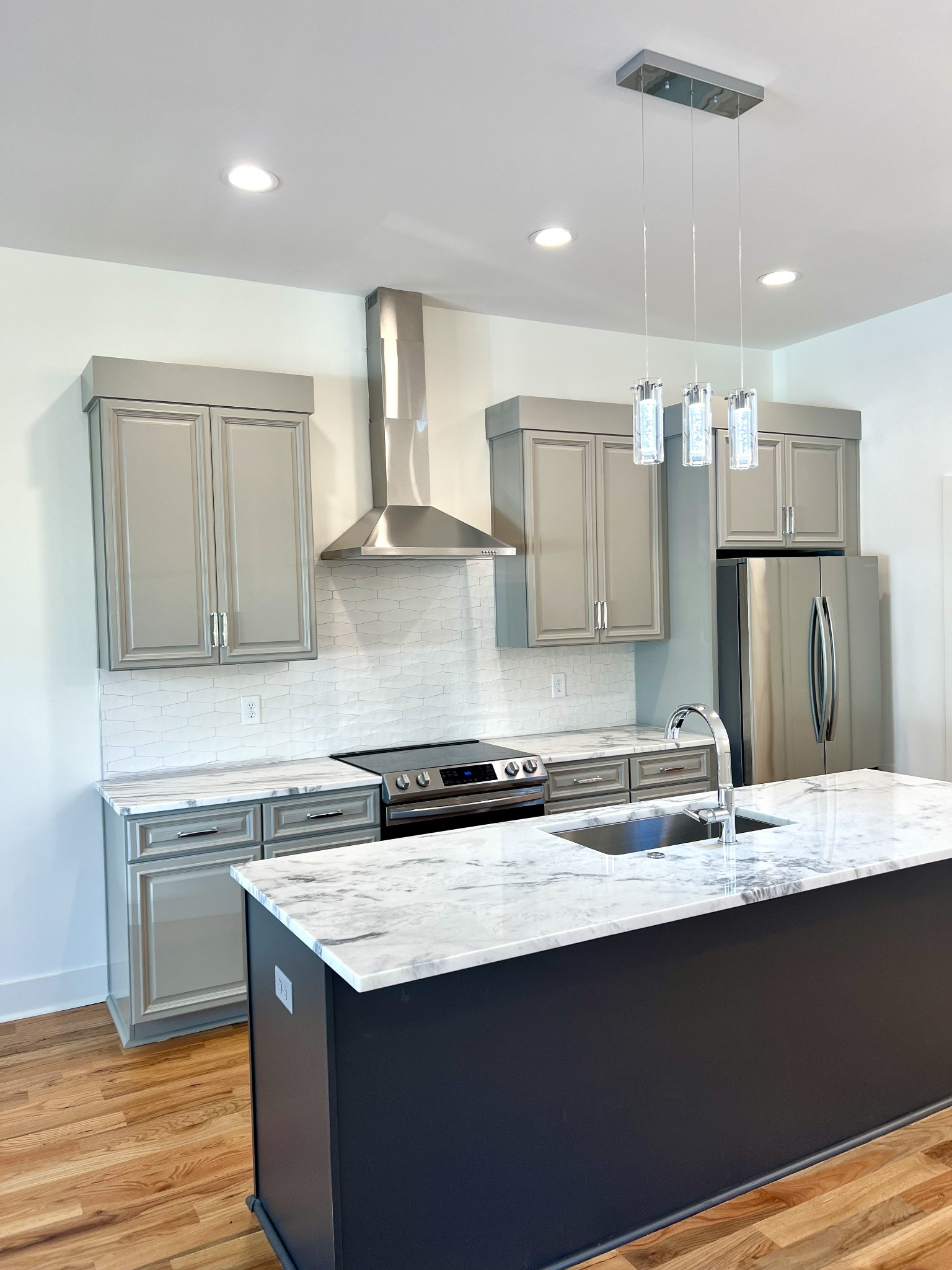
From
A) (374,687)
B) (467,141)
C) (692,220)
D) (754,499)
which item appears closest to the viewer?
(467,141)

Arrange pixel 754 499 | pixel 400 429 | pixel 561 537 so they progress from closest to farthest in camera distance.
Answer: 1. pixel 400 429
2. pixel 561 537
3. pixel 754 499

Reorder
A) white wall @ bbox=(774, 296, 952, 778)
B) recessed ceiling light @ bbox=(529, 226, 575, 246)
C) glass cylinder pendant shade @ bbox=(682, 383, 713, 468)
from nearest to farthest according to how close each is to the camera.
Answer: glass cylinder pendant shade @ bbox=(682, 383, 713, 468)
recessed ceiling light @ bbox=(529, 226, 575, 246)
white wall @ bbox=(774, 296, 952, 778)

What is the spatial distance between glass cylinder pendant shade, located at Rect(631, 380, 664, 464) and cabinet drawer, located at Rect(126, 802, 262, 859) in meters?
2.07

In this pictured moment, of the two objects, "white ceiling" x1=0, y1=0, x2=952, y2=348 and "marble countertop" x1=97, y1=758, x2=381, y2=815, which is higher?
"white ceiling" x1=0, y1=0, x2=952, y2=348

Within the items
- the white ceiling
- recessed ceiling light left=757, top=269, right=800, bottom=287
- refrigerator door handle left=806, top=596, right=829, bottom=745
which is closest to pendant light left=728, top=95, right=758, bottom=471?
the white ceiling

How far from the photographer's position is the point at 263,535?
391cm

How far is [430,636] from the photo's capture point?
463 centimetres

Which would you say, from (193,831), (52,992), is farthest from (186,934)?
(52,992)

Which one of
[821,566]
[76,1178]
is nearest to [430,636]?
[821,566]

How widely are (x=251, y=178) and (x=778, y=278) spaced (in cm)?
246

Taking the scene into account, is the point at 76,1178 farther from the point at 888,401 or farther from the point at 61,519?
the point at 888,401

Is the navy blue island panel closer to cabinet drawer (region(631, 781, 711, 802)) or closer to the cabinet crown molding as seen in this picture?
cabinet drawer (region(631, 781, 711, 802))

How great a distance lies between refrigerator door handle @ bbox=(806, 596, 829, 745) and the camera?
473 cm

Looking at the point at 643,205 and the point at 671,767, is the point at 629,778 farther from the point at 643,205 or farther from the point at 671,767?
the point at 643,205
